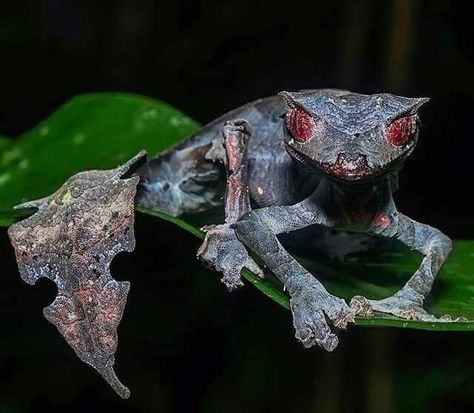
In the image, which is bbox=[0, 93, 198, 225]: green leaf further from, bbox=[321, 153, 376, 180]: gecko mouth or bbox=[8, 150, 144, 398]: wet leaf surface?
bbox=[321, 153, 376, 180]: gecko mouth

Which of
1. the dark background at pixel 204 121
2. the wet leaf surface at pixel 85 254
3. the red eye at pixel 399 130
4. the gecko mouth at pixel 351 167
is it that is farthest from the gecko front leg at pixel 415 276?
the dark background at pixel 204 121

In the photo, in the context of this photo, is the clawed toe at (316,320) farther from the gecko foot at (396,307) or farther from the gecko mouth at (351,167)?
the gecko mouth at (351,167)

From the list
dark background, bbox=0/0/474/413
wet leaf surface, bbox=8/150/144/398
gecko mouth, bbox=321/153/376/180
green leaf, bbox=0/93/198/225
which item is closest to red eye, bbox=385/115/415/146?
gecko mouth, bbox=321/153/376/180

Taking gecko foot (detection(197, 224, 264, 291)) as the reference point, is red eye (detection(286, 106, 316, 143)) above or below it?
above

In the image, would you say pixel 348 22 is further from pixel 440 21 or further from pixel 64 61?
pixel 64 61

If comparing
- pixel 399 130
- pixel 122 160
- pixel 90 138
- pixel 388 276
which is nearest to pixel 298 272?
pixel 399 130
